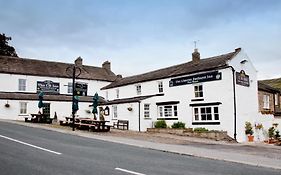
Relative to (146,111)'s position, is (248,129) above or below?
below

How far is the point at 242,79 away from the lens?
26828 millimetres

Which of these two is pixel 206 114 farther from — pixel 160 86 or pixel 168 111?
pixel 160 86

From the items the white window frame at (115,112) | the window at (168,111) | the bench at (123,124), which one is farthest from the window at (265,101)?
the white window frame at (115,112)

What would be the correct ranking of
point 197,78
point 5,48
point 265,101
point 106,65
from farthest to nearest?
1. point 5,48
2. point 106,65
3. point 265,101
4. point 197,78

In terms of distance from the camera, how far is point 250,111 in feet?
90.7

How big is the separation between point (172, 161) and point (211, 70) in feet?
54.2

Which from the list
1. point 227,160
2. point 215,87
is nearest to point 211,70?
point 215,87

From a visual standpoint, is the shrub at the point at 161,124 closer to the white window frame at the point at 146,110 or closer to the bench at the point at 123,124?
the white window frame at the point at 146,110

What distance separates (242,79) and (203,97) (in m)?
3.86

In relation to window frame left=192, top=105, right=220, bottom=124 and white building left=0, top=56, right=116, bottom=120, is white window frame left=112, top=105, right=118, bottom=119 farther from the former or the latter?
window frame left=192, top=105, right=220, bottom=124

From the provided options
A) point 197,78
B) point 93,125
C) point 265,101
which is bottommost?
point 93,125

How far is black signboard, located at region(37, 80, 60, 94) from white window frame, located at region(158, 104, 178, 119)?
57.6ft

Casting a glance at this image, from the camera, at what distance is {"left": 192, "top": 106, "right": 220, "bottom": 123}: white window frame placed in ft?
84.5

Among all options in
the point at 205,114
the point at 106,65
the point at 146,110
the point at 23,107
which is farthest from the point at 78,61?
the point at 205,114
